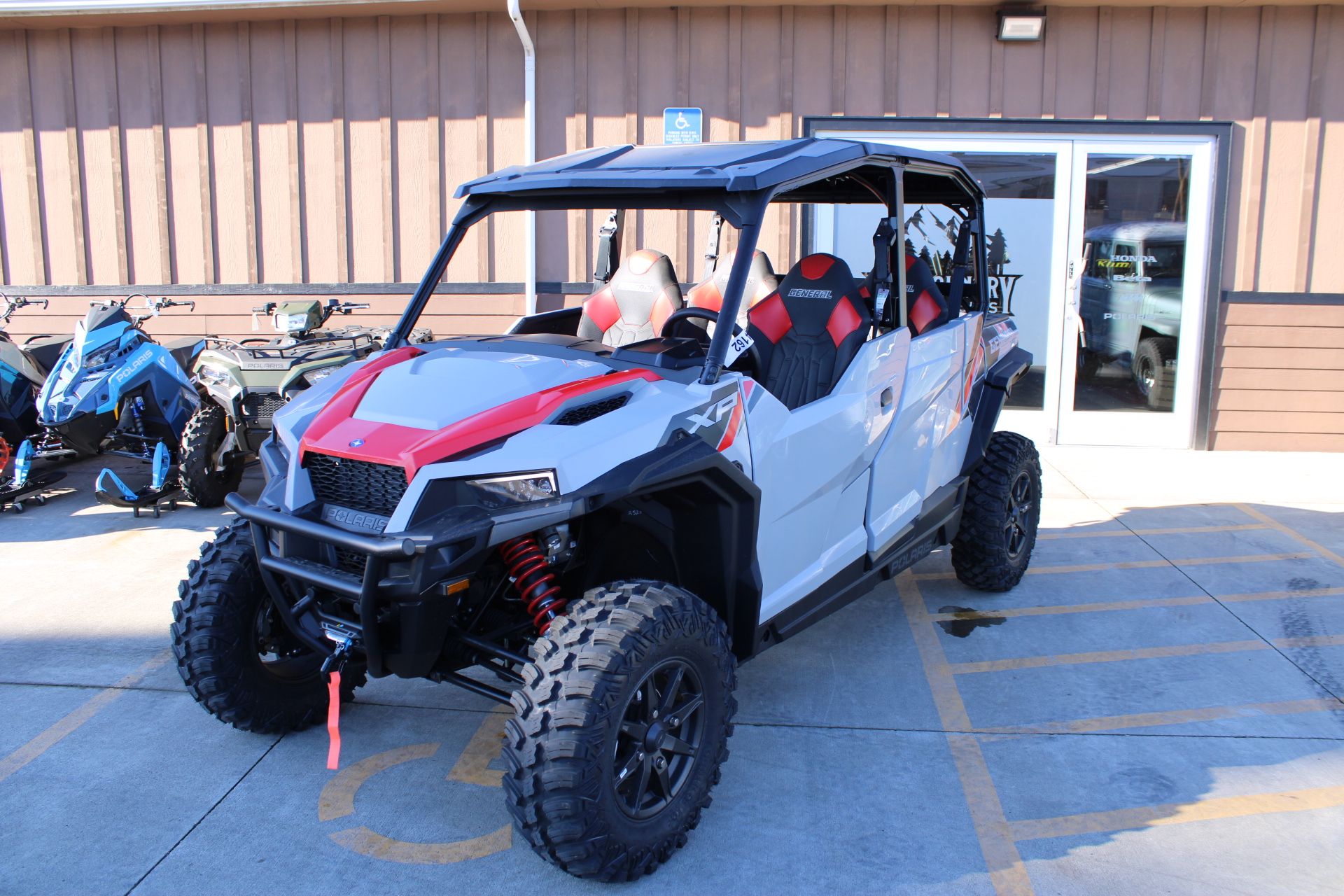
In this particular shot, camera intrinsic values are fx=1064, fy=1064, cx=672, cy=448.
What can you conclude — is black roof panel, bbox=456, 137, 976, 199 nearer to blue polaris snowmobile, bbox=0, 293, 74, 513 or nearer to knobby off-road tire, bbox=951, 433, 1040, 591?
knobby off-road tire, bbox=951, 433, 1040, 591

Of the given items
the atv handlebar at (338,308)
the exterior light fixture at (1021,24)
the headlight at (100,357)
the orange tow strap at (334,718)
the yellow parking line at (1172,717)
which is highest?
the exterior light fixture at (1021,24)

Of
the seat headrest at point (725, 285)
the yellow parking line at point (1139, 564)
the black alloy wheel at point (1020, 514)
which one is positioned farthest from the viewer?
the yellow parking line at point (1139, 564)

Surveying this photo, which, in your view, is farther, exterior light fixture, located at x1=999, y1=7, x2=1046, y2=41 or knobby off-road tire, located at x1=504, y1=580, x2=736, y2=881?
exterior light fixture, located at x1=999, y1=7, x2=1046, y2=41

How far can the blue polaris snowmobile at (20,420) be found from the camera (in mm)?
6344

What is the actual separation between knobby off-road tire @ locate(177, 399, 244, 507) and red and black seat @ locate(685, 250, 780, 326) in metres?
3.11

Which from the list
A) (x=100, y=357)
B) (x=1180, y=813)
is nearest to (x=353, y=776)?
(x=1180, y=813)

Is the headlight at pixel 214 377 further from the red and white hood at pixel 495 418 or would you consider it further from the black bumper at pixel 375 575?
the black bumper at pixel 375 575

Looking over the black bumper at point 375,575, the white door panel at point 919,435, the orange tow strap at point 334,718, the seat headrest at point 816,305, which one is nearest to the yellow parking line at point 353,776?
the orange tow strap at point 334,718

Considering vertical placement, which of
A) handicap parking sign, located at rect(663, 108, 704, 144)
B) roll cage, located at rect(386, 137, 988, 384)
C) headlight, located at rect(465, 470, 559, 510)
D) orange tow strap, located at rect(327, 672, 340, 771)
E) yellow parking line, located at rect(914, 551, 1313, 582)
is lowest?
yellow parking line, located at rect(914, 551, 1313, 582)

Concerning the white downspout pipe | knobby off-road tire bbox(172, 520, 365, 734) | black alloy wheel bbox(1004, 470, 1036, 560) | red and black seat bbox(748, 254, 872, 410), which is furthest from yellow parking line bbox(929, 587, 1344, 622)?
the white downspout pipe

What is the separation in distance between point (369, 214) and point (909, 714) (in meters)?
6.33

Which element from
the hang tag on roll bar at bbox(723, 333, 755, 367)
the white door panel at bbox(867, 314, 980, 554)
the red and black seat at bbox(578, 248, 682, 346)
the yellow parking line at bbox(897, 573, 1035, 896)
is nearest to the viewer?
the yellow parking line at bbox(897, 573, 1035, 896)

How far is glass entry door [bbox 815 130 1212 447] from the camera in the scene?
8.08 m

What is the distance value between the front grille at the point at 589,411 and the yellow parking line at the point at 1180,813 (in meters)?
1.67
